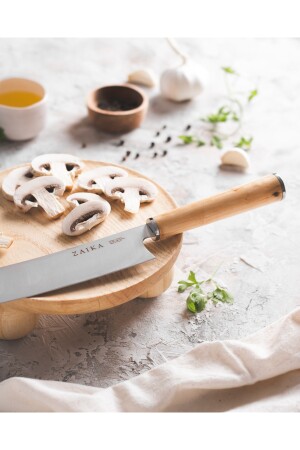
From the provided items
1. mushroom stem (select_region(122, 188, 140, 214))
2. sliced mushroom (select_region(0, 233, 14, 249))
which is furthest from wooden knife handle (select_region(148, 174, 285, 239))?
sliced mushroom (select_region(0, 233, 14, 249))

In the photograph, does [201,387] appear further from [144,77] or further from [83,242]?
[144,77]

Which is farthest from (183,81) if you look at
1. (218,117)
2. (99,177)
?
(99,177)

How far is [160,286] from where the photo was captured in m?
1.76

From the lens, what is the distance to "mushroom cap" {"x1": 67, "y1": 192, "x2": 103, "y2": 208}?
69.2 inches

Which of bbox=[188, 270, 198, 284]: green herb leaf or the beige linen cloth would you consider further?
bbox=[188, 270, 198, 284]: green herb leaf

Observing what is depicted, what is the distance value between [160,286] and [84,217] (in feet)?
0.84

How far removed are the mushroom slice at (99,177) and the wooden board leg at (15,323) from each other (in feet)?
1.19

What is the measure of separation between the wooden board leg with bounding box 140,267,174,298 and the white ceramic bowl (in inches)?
32.5

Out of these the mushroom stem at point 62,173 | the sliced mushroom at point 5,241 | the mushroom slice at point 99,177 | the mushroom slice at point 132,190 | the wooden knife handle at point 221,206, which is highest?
the wooden knife handle at point 221,206

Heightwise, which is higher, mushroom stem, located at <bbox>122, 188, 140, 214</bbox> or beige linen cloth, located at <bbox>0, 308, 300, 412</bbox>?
mushroom stem, located at <bbox>122, 188, 140, 214</bbox>

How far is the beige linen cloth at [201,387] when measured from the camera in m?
1.46

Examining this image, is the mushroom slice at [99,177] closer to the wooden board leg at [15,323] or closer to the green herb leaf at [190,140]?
the wooden board leg at [15,323]

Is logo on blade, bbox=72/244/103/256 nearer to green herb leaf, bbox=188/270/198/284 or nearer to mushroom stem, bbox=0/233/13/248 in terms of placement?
mushroom stem, bbox=0/233/13/248

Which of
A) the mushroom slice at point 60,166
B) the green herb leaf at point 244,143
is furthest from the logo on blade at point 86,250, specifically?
the green herb leaf at point 244,143
